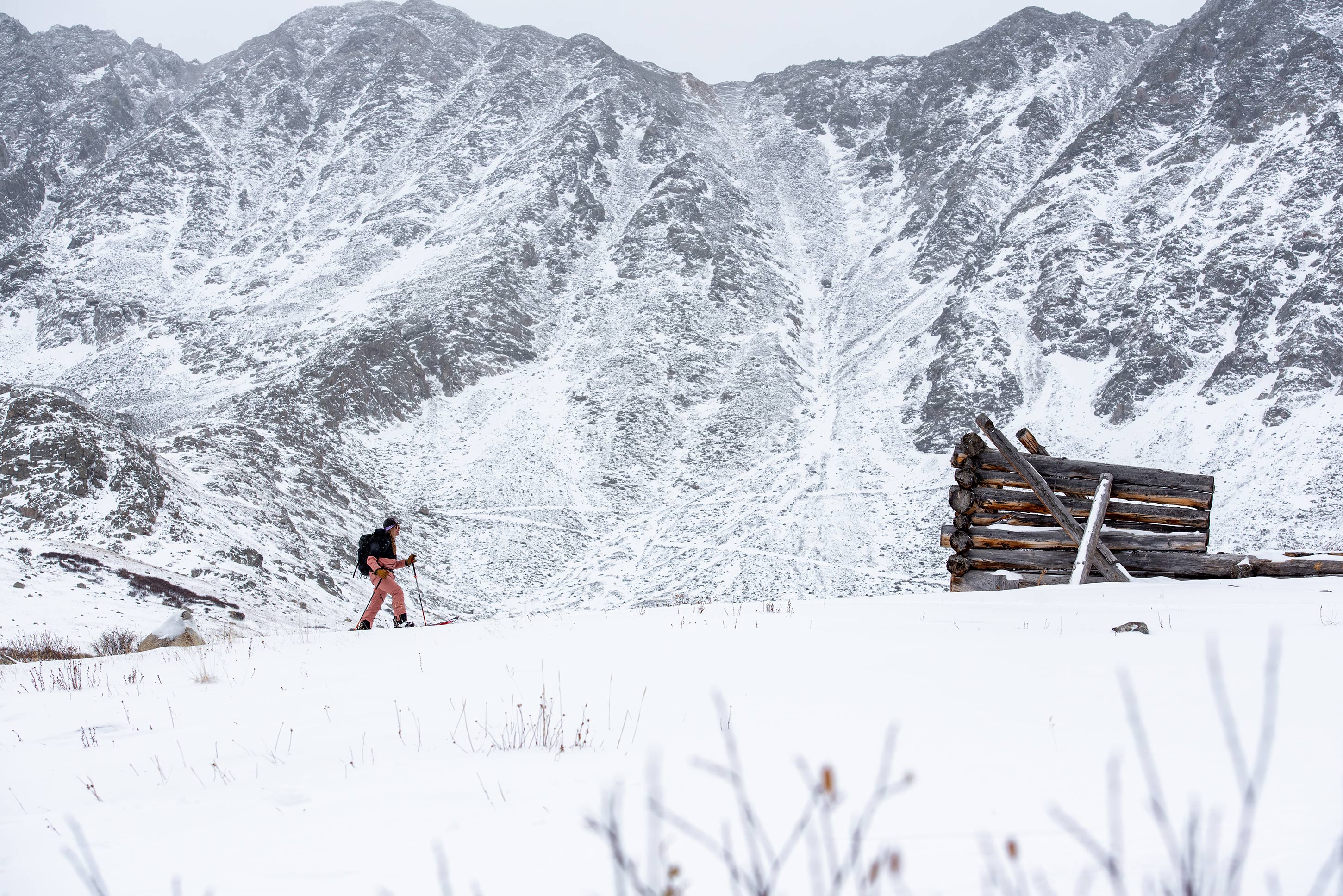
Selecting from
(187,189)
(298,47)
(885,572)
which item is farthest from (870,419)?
(298,47)

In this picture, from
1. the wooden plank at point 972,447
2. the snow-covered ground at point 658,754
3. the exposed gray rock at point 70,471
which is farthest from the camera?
the exposed gray rock at point 70,471

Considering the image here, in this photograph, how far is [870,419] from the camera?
47.4m

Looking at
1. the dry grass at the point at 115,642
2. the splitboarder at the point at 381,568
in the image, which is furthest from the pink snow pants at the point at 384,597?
the dry grass at the point at 115,642

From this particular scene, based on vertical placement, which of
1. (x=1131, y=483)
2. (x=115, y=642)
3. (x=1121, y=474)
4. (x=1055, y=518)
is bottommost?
(x=115, y=642)

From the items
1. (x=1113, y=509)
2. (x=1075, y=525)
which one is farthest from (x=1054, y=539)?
(x=1113, y=509)

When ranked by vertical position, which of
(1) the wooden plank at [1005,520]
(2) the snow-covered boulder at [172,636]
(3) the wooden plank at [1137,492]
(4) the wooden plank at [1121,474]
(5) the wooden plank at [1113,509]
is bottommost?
(2) the snow-covered boulder at [172,636]

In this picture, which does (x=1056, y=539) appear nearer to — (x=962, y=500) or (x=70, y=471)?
(x=962, y=500)

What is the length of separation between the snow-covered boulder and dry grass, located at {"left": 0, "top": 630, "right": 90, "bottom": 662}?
31.4 inches

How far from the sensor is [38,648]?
11469mm

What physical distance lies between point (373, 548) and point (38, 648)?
5.14 m

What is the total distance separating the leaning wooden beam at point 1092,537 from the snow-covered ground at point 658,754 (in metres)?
2.96

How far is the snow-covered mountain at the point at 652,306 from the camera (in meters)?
32.0

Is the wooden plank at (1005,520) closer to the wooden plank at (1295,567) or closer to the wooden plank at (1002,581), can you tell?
the wooden plank at (1002,581)

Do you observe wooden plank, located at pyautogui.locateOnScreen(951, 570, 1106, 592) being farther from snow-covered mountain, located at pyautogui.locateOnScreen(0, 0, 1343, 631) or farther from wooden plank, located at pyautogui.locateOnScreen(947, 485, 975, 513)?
snow-covered mountain, located at pyautogui.locateOnScreen(0, 0, 1343, 631)
